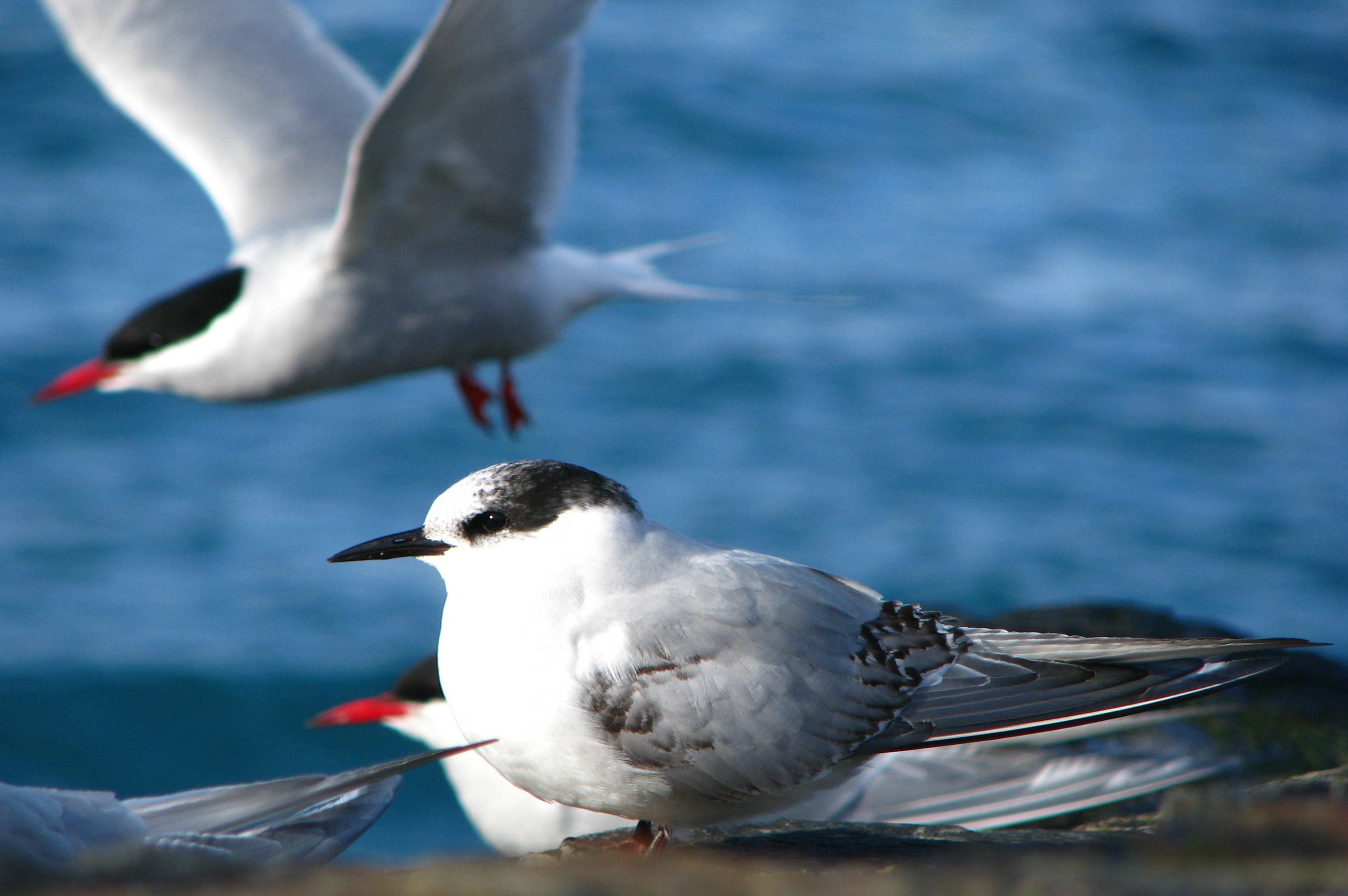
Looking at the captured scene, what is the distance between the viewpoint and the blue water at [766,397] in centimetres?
945

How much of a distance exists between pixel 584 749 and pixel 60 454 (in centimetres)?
1011

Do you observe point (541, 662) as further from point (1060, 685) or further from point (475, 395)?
point (475, 395)

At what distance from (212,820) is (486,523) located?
0.70 m

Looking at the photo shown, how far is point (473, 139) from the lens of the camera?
4.82m

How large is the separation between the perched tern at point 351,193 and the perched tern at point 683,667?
82.8 inches

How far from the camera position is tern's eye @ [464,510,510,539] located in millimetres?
2377

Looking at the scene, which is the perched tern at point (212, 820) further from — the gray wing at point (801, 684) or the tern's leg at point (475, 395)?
the tern's leg at point (475, 395)

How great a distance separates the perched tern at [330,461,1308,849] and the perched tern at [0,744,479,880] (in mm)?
167

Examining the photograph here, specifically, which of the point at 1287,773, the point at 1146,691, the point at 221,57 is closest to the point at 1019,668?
the point at 1146,691

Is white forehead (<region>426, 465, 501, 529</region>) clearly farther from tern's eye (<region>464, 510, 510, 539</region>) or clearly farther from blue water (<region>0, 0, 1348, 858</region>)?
blue water (<region>0, 0, 1348, 858</region>)

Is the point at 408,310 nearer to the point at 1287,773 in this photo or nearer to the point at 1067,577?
the point at 1287,773

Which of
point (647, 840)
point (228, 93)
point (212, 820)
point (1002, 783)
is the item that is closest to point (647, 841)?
point (647, 840)

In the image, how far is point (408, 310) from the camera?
5.50 metres

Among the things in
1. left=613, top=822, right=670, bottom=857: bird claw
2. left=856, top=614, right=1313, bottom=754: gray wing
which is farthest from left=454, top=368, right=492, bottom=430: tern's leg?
left=856, top=614, right=1313, bottom=754: gray wing
